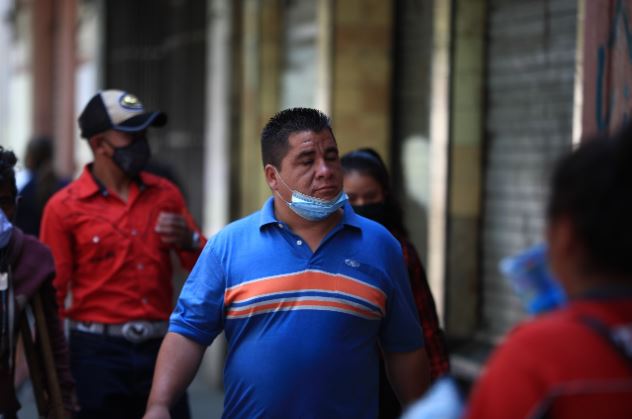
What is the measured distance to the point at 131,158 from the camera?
5.21m

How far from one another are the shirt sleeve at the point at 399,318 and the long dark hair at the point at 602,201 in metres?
1.71

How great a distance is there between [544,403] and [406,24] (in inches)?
252

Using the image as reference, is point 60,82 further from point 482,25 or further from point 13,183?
point 13,183

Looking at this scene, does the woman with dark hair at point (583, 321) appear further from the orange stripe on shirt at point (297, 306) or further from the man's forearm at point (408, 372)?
the man's forearm at point (408, 372)

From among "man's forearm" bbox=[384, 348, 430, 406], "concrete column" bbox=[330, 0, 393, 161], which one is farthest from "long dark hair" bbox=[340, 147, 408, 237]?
"concrete column" bbox=[330, 0, 393, 161]

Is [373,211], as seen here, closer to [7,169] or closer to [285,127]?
[285,127]

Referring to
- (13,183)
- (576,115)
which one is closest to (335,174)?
(13,183)

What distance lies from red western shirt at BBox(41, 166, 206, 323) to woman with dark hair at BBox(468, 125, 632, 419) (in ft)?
10.5

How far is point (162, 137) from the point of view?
12289 millimetres

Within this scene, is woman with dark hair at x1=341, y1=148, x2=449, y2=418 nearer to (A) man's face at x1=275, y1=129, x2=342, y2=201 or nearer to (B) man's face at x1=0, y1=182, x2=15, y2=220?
(A) man's face at x1=275, y1=129, x2=342, y2=201

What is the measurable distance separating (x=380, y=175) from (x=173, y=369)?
151 centimetres

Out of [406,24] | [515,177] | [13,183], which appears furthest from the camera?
[406,24]

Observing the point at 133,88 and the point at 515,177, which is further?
the point at 133,88

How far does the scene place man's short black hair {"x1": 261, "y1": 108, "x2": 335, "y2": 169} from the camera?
148 inches
